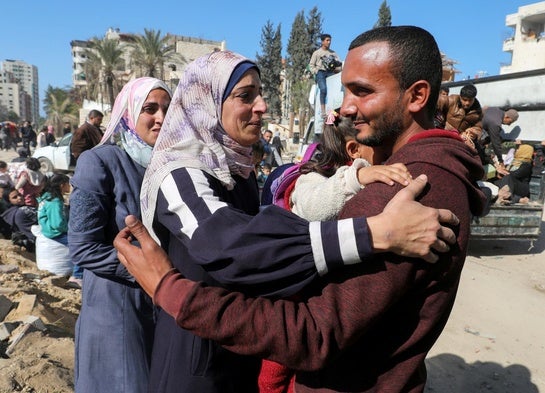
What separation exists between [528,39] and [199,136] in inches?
1608

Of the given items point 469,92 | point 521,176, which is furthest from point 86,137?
point 521,176

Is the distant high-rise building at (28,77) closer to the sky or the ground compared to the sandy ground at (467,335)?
closer to the sky

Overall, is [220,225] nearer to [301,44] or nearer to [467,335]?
[467,335]

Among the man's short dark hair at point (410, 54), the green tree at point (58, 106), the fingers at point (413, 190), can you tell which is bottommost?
the fingers at point (413, 190)

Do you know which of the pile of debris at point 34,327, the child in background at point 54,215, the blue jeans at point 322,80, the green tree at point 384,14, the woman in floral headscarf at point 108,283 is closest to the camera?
the woman in floral headscarf at point 108,283

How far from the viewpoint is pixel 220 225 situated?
1.11m

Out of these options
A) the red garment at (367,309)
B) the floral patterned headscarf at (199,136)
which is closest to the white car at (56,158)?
the floral patterned headscarf at (199,136)

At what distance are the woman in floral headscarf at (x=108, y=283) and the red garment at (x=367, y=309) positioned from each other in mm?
1127

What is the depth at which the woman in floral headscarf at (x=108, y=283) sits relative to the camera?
2146mm

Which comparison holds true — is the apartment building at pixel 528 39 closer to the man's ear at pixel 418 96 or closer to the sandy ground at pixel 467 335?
the sandy ground at pixel 467 335

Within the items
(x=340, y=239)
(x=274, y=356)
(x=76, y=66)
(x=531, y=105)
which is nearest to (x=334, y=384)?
(x=274, y=356)

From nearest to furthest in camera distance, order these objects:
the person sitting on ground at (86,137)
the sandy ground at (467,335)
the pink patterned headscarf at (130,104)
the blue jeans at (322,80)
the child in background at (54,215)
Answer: the pink patterned headscarf at (130,104) < the sandy ground at (467,335) < the child in background at (54,215) < the person sitting on ground at (86,137) < the blue jeans at (322,80)

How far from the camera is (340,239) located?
103cm

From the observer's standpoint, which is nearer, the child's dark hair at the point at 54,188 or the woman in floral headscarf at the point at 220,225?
the woman in floral headscarf at the point at 220,225
